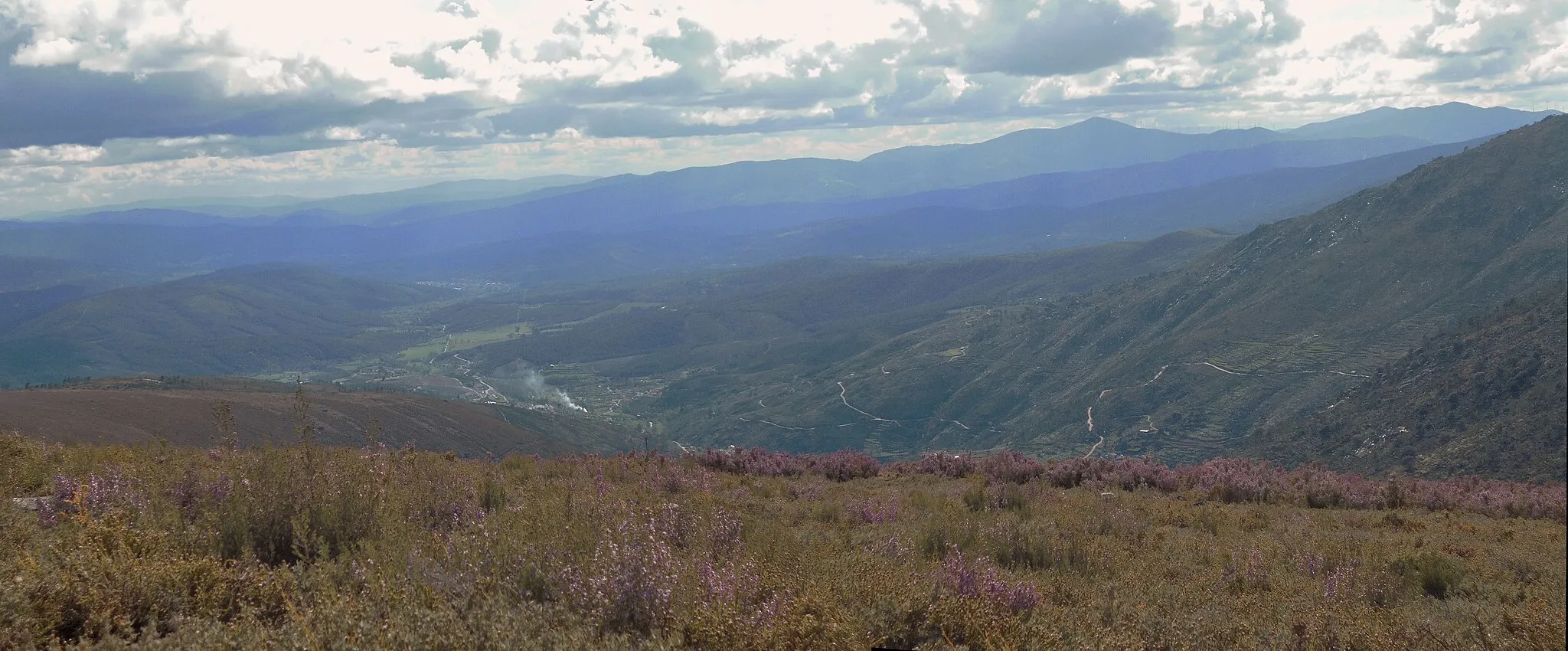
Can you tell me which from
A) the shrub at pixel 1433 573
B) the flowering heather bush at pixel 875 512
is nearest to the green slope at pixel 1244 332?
the flowering heather bush at pixel 875 512

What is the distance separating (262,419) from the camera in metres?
51.1

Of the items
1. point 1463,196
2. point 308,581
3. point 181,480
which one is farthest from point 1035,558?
point 1463,196

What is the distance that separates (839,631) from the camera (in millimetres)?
4809

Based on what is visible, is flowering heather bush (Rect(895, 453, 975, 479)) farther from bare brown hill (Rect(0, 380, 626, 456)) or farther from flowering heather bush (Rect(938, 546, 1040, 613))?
flowering heather bush (Rect(938, 546, 1040, 613))

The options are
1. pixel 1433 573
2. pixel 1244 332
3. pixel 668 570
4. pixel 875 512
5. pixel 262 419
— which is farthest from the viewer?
pixel 1244 332

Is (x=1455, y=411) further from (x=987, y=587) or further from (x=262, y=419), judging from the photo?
(x=262, y=419)

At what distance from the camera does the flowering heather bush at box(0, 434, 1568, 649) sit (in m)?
4.96

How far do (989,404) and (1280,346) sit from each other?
119 feet

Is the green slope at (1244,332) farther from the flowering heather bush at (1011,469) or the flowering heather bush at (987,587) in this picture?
the flowering heather bush at (987,587)

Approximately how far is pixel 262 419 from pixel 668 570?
54279 mm

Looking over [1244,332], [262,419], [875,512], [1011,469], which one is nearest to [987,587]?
[875,512]

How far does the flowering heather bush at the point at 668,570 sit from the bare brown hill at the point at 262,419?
1434mm

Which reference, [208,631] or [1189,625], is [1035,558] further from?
[208,631]

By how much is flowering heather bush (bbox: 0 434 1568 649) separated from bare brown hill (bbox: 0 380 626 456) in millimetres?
1434
